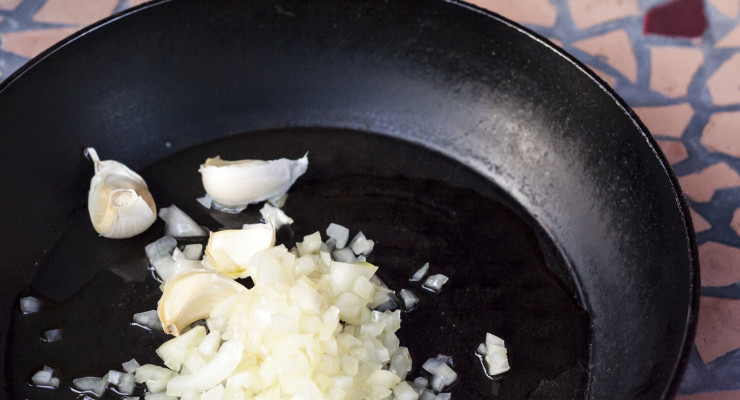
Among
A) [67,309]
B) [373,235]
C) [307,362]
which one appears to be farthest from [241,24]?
[307,362]

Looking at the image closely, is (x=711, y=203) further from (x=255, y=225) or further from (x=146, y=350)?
(x=146, y=350)

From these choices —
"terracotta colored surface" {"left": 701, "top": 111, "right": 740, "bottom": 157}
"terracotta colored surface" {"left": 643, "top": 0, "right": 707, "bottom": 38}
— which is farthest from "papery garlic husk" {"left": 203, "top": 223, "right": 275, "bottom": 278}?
"terracotta colored surface" {"left": 643, "top": 0, "right": 707, "bottom": 38}

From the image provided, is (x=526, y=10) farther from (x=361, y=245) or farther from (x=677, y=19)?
(x=361, y=245)

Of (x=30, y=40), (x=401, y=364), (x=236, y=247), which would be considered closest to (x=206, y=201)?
(x=236, y=247)

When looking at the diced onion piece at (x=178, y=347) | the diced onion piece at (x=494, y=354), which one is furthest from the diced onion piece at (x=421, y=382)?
the diced onion piece at (x=178, y=347)

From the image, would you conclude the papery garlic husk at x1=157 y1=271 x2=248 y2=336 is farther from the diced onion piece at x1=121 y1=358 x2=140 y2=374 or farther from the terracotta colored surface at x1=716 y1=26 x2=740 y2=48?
the terracotta colored surface at x1=716 y1=26 x2=740 y2=48
